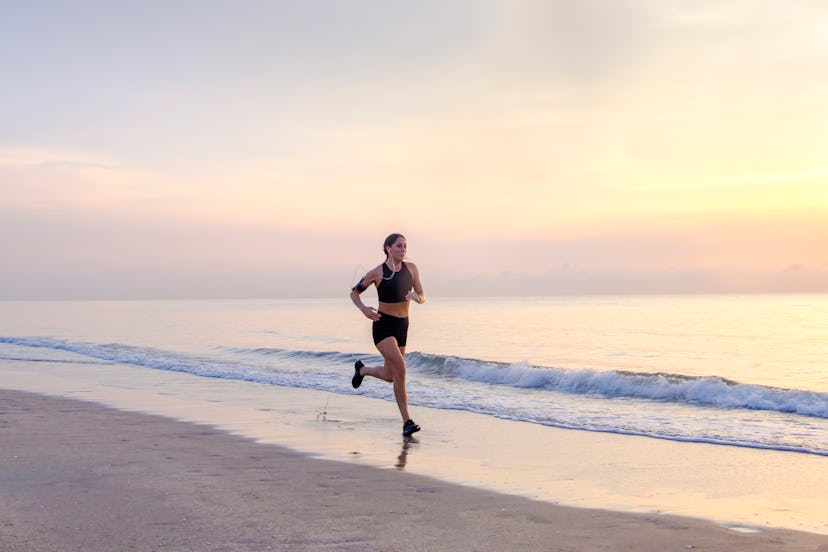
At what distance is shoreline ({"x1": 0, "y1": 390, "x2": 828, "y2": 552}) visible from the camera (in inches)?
186

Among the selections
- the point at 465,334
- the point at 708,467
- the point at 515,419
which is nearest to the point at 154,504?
the point at 708,467

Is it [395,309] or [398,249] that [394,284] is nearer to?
[395,309]

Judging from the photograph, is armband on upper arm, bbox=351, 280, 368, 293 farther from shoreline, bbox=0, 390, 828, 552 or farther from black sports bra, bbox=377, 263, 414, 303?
shoreline, bbox=0, 390, 828, 552

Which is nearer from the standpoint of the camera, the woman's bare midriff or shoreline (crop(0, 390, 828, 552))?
shoreline (crop(0, 390, 828, 552))

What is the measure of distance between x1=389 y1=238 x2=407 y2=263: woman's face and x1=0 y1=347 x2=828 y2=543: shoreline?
A: 2.11 meters

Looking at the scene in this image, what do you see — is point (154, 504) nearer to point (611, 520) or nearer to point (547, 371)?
point (611, 520)

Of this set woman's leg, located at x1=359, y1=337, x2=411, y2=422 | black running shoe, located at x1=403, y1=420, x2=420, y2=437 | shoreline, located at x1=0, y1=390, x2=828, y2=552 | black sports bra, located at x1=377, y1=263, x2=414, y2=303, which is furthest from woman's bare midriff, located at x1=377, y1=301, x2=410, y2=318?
shoreline, located at x1=0, y1=390, x2=828, y2=552

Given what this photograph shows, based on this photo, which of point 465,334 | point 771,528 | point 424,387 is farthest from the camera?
point 465,334

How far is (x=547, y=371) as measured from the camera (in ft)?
58.2

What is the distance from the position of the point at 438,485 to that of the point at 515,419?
4.75 metres

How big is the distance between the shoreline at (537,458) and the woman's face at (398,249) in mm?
2111

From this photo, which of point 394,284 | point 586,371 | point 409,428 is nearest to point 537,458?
point 409,428

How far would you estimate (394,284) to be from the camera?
30.0 feet

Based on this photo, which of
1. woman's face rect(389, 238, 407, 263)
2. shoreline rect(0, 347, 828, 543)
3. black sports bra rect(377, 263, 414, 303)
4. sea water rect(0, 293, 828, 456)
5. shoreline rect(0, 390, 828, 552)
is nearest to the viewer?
shoreline rect(0, 390, 828, 552)
